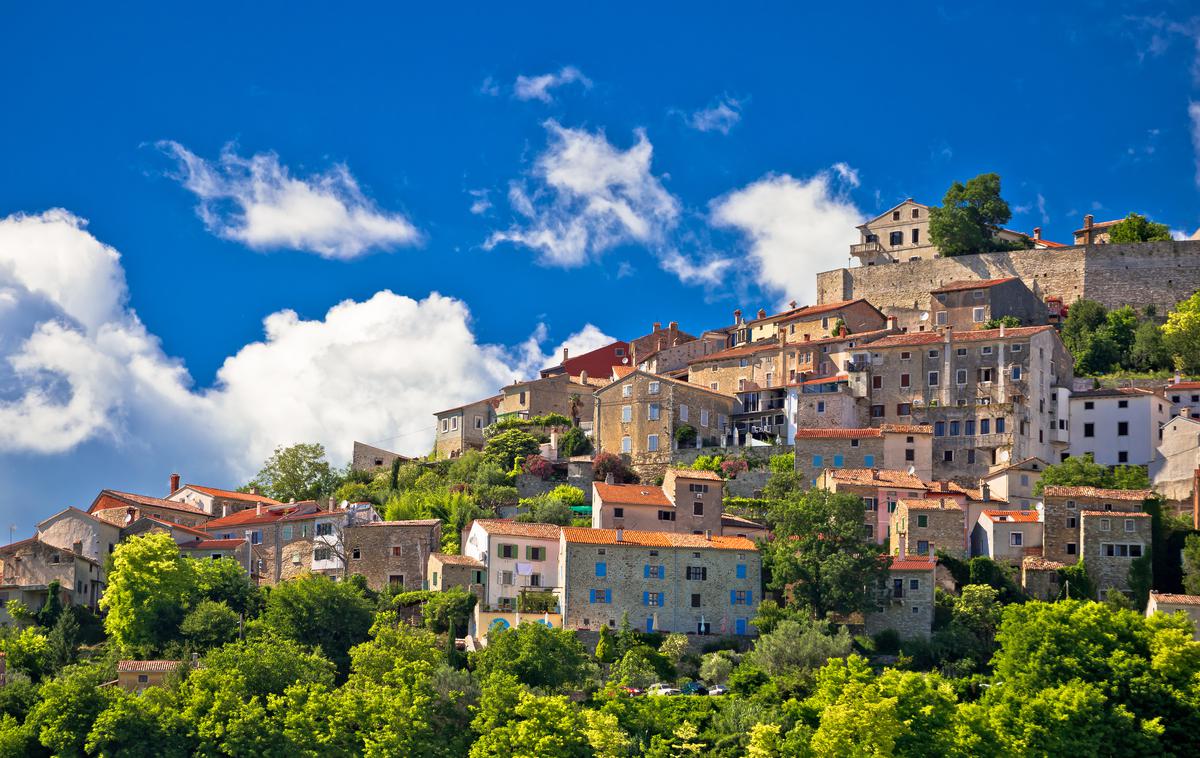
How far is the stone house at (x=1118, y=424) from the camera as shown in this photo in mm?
83625

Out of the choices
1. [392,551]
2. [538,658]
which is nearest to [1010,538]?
[538,658]

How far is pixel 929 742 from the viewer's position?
58.5 meters

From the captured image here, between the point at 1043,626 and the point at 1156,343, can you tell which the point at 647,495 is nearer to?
the point at 1043,626

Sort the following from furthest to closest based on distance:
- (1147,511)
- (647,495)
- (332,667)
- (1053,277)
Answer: (1053,277), (647,495), (1147,511), (332,667)

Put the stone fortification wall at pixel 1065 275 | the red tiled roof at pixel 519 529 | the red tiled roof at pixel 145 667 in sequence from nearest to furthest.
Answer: the red tiled roof at pixel 145 667, the red tiled roof at pixel 519 529, the stone fortification wall at pixel 1065 275

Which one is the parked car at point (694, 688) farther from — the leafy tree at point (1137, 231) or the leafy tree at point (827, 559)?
the leafy tree at point (1137, 231)

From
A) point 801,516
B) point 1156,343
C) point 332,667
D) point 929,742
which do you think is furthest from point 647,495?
point 1156,343

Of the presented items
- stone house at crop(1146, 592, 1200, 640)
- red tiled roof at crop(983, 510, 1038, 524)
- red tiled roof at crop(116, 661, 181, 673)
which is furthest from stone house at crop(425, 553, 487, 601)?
stone house at crop(1146, 592, 1200, 640)

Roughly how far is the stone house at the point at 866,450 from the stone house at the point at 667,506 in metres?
6.19

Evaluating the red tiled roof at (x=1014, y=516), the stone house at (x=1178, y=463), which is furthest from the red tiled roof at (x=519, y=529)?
the stone house at (x=1178, y=463)

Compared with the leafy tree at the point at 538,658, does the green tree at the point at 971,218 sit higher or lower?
higher

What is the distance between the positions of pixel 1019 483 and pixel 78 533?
41.4 m

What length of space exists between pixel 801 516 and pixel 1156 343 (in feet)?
113

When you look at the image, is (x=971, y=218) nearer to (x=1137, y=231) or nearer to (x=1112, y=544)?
(x=1137, y=231)
